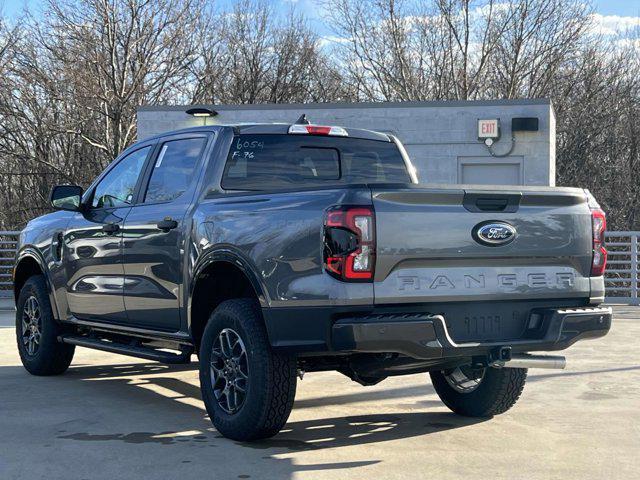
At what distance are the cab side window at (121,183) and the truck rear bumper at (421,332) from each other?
7.88 feet

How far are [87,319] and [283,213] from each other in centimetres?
293

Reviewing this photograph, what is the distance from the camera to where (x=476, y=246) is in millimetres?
5184

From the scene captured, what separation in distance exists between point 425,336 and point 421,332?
0.03 meters

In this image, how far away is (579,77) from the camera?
121 feet

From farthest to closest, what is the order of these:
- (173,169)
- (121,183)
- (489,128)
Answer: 1. (489,128)
2. (121,183)
3. (173,169)

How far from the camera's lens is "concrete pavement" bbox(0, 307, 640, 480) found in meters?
5.03

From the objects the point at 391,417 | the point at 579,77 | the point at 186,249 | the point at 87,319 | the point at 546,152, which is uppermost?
the point at 579,77

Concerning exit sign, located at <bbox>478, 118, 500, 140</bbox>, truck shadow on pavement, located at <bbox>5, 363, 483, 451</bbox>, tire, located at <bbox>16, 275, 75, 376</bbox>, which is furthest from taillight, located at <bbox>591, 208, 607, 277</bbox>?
exit sign, located at <bbox>478, 118, 500, 140</bbox>

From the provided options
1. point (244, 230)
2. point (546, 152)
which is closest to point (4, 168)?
point (546, 152)

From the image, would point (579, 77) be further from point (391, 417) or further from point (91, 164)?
point (391, 417)

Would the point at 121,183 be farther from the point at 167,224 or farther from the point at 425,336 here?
the point at 425,336

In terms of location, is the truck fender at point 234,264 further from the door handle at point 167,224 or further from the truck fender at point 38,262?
the truck fender at point 38,262

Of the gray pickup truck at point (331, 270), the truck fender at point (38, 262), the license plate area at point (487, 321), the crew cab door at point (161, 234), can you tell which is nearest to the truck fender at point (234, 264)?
the gray pickup truck at point (331, 270)

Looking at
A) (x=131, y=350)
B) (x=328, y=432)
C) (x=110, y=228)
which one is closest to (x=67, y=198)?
(x=110, y=228)
